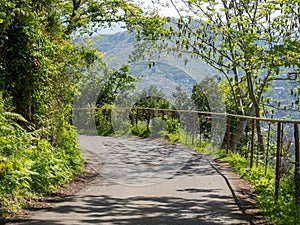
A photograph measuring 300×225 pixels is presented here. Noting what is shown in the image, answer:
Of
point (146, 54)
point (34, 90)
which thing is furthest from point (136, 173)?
point (146, 54)

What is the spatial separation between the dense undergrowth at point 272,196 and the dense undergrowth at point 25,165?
11.3ft

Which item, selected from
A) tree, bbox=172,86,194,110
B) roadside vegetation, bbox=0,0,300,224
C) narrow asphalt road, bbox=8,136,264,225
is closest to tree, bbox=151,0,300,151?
roadside vegetation, bbox=0,0,300,224

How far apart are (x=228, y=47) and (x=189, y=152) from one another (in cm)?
388

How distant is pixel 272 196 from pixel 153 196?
1.97 meters

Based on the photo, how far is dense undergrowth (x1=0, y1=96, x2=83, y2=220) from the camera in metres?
5.75

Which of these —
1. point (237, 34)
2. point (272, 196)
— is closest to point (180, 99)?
point (237, 34)

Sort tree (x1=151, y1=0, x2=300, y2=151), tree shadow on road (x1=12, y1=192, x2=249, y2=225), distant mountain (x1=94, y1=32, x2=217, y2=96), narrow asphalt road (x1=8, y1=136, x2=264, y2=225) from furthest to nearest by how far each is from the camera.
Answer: distant mountain (x1=94, y1=32, x2=217, y2=96)
tree (x1=151, y1=0, x2=300, y2=151)
narrow asphalt road (x1=8, y1=136, x2=264, y2=225)
tree shadow on road (x1=12, y1=192, x2=249, y2=225)

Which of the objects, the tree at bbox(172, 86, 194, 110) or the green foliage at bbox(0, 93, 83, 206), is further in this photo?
the tree at bbox(172, 86, 194, 110)

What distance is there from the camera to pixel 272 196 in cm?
686

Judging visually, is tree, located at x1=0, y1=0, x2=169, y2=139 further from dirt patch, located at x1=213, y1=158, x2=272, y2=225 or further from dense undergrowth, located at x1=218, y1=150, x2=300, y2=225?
dense undergrowth, located at x1=218, y1=150, x2=300, y2=225

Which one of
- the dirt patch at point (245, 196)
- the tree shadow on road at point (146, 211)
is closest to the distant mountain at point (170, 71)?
the dirt patch at point (245, 196)

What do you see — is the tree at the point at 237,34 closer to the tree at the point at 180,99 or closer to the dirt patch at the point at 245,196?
the dirt patch at the point at 245,196

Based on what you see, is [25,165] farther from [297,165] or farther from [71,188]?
[297,165]

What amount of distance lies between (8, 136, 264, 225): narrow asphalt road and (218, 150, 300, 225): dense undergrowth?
0.31 m
